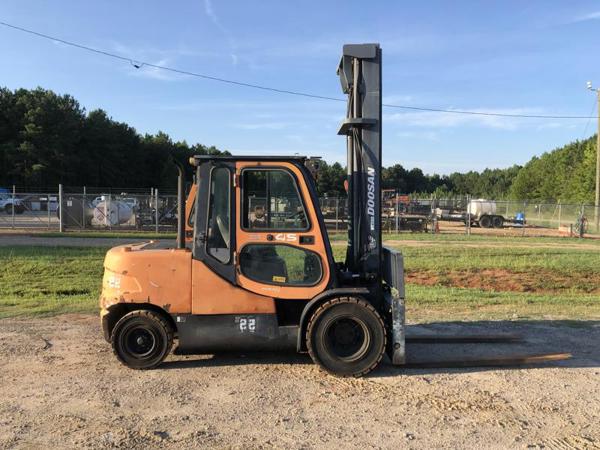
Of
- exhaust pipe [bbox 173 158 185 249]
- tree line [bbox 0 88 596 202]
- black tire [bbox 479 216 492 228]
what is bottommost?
black tire [bbox 479 216 492 228]

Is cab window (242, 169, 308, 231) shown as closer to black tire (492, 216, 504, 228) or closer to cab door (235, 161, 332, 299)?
cab door (235, 161, 332, 299)

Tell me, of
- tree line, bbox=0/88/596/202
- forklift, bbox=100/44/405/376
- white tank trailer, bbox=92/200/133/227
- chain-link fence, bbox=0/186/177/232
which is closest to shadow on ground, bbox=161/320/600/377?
forklift, bbox=100/44/405/376

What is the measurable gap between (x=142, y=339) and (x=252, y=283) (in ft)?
4.55

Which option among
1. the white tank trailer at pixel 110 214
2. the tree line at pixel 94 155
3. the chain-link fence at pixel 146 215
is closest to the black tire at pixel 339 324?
the chain-link fence at pixel 146 215

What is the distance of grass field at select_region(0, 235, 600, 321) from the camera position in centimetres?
942

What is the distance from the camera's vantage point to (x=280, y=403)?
15.9 feet

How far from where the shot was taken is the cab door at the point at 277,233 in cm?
550

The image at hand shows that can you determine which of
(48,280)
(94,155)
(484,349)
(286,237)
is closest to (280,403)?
(286,237)

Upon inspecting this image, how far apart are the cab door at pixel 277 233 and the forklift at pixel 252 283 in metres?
0.01

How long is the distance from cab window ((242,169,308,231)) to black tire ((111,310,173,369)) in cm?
143

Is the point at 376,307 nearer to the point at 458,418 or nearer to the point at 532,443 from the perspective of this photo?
the point at 458,418

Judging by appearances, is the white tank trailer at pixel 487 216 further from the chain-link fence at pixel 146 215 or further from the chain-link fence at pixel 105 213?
the chain-link fence at pixel 105 213

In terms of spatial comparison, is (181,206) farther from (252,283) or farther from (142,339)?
(142,339)

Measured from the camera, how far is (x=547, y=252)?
66.1ft
